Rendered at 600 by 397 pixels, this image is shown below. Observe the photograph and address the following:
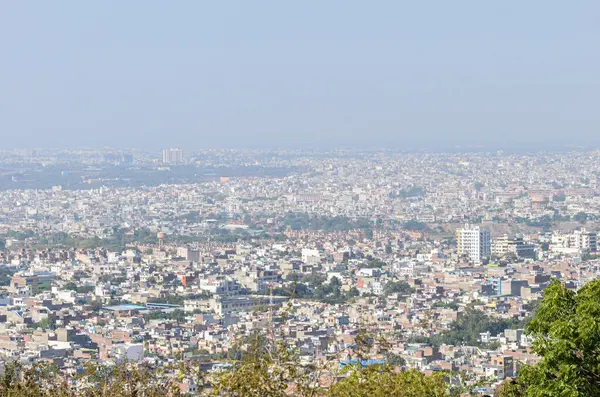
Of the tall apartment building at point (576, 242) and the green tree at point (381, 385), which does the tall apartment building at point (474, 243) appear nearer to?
the tall apartment building at point (576, 242)

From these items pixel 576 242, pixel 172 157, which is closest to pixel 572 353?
pixel 576 242

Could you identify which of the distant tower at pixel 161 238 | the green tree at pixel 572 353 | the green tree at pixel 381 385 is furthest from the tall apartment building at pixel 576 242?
the green tree at pixel 572 353

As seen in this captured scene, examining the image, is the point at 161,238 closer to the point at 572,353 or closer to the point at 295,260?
the point at 295,260

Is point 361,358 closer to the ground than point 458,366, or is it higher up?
higher up

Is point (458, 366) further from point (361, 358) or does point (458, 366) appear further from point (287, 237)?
point (287, 237)

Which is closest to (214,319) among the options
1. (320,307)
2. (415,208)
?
(320,307)
